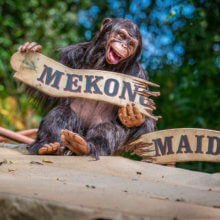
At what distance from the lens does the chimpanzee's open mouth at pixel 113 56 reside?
207 centimetres

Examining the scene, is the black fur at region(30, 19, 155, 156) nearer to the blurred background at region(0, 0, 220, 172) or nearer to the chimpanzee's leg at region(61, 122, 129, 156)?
the chimpanzee's leg at region(61, 122, 129, 156)

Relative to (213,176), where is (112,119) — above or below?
above

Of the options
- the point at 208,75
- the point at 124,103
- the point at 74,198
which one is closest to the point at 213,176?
the point at 124,103

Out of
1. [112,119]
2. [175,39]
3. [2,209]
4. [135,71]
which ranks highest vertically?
[175,39]

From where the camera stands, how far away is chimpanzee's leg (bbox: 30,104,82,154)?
201 centimetres

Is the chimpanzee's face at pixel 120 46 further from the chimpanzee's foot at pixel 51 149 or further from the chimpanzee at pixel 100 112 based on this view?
the chimpanzee's foot at pixel 51 149

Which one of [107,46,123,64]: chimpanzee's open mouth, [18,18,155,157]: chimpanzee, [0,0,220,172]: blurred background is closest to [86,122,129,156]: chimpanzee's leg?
[18,18,155,157]: chimpanzee

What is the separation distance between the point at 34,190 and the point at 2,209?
0.14 m

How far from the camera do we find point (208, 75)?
3771 millimetres

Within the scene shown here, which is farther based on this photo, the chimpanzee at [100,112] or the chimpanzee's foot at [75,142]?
the chimpanzee at [100,112]

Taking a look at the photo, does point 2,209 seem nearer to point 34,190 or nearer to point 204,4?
point 34,190

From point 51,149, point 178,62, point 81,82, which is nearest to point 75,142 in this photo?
point 51,149

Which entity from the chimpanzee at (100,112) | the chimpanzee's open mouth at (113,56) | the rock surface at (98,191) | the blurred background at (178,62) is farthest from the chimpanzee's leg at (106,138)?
the blurred background at (178,62)

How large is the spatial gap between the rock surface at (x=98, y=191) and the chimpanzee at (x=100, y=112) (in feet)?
0.47
